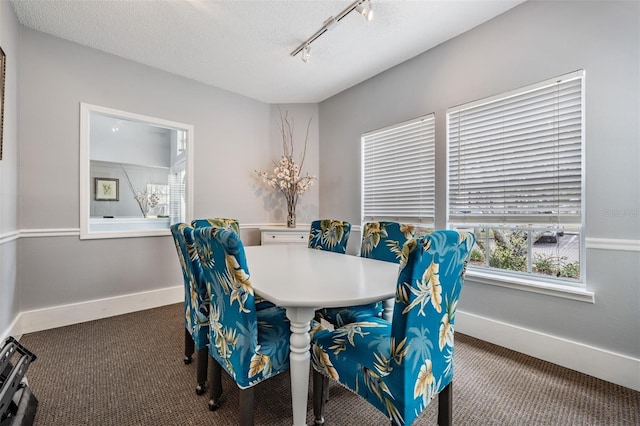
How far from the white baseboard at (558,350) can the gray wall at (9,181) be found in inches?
144

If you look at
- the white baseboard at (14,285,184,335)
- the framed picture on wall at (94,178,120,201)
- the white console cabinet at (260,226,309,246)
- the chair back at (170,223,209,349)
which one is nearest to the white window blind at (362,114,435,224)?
the white console cabinet at (260,226,309,246)

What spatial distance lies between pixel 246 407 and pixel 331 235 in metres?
1.48

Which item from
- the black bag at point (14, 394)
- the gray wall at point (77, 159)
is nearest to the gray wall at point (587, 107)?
the gray wall at point (77, 159)

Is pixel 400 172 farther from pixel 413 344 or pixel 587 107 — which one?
pixel 413 344

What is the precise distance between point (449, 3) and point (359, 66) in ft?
3.65

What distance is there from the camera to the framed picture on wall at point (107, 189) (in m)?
5.54

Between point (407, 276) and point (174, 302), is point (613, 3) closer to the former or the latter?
point (407, 276)

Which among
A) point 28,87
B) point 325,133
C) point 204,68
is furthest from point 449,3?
point 28,87

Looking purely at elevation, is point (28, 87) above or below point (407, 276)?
above

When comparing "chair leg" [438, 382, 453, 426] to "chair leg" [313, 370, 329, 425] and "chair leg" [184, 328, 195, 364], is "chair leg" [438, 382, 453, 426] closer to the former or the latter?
"chair leg" [313, 370, 329, 425]

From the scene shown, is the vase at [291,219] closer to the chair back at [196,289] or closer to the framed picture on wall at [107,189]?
the chair back at [196,289]

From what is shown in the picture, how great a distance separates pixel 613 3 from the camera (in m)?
1.80

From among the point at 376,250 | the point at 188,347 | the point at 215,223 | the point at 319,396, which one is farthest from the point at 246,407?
the point at 215,223

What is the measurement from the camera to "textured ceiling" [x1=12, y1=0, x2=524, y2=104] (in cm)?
222
